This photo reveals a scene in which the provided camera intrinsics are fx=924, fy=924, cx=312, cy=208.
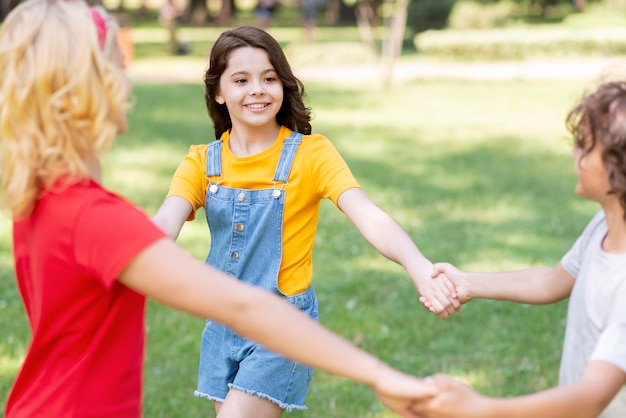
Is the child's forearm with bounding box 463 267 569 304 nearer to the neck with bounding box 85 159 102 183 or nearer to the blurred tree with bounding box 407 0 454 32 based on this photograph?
the neck with bounding box 85 159 102 183

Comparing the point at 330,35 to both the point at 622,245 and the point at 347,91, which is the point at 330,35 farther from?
the point at 622,245

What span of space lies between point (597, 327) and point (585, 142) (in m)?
0.49

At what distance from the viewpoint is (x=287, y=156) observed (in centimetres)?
335

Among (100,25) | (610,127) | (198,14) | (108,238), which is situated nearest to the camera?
(108,238)

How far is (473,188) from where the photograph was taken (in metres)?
9.47

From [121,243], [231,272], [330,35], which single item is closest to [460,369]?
[231,272]

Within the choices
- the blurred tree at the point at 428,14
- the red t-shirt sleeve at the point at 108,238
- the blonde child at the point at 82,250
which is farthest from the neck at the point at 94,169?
the blurred tree at the point at 428,14

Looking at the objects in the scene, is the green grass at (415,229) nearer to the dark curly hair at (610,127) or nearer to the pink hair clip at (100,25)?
the pink hair clip at (100,25)

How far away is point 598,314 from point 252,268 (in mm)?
1302

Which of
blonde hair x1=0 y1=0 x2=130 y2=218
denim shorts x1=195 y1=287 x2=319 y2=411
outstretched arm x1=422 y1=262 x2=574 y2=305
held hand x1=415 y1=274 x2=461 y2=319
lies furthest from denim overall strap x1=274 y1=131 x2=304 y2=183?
blonde hair x1=0 y1=0 x2=130 y2=218

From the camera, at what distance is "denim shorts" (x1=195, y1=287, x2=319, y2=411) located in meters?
3.21

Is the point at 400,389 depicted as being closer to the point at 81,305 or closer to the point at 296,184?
the point at 81,305

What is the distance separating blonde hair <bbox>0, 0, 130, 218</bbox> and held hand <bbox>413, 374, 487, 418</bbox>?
1.04 m

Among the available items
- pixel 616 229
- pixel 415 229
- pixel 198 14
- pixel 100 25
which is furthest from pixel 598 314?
pixel 198 14
